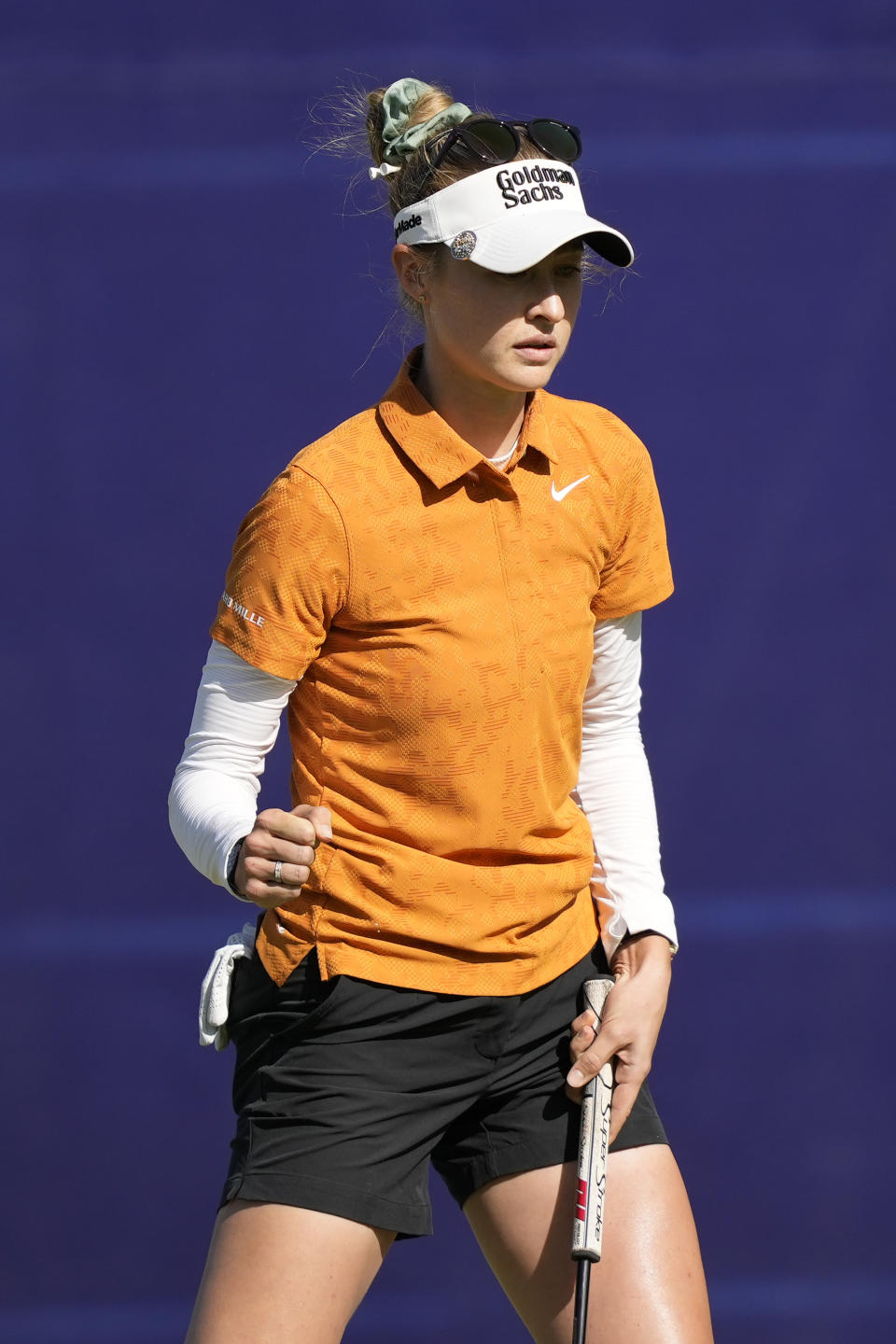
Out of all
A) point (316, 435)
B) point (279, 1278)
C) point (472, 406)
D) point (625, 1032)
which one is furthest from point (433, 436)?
point (316, 435)

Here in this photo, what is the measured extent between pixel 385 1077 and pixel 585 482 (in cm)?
56

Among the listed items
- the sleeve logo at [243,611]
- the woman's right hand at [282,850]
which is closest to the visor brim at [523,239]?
the sleeve logo at [243,611]

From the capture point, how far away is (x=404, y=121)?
1516mm

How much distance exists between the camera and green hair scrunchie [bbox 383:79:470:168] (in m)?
1.49

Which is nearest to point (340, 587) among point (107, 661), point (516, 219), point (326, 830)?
point (326, 830)

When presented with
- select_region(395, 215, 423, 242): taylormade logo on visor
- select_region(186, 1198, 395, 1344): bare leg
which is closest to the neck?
select_region(395, 215, 423, 242): taylormade logo on visor

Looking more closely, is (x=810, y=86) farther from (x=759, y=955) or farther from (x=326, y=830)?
(x=326, y=830)

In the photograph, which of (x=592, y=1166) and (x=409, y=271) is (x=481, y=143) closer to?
(x=409, y=271)

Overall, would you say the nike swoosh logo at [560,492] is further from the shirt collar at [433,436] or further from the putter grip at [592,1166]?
the putter grip at [592,1166]

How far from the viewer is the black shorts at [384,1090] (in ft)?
4.51

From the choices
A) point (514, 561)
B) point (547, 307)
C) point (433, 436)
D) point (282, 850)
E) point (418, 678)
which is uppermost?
point (547, 307)

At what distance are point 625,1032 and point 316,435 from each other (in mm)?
1051

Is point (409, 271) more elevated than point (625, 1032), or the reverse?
point (409, 271)

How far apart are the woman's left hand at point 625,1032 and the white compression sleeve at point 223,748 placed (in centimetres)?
37
